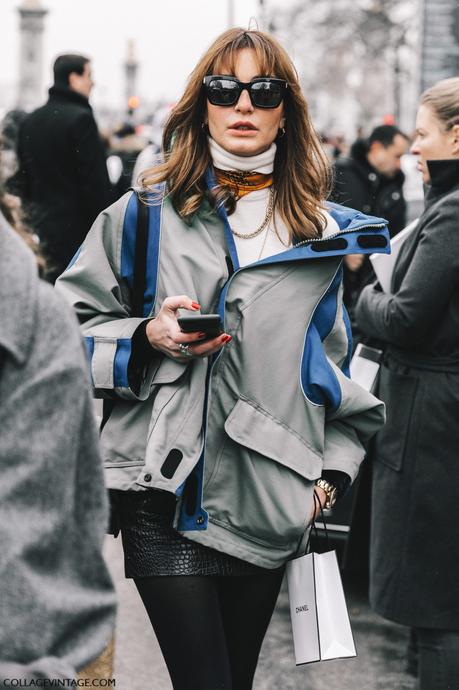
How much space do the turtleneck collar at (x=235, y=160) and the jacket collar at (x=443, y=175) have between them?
108 cm

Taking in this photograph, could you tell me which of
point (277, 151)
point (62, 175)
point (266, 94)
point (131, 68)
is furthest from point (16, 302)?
point (131, 68)

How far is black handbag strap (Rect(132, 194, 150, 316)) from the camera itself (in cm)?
276

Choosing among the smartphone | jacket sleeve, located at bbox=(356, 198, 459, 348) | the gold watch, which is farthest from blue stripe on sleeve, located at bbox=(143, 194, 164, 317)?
jacket sleeve, located at bbox=(356, 198, 459, 348)

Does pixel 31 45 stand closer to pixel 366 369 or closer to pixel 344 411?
pixel 366 369

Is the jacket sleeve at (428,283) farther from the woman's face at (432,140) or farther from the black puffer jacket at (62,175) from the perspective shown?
the black puffer jacket at (62,175)

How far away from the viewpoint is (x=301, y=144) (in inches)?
120

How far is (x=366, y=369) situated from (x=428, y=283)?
0.48 meters

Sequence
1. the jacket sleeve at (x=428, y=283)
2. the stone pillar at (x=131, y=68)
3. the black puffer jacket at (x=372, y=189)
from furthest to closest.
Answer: the stone pillar at (x=131, y=68) → the black puffer jacket at (x=372, y=189) → the jacket sleeve at (x=428, y=283)

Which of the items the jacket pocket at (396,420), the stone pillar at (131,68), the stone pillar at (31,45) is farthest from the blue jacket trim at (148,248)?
the stone pillar at (131,68)

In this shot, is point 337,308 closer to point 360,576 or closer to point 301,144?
point 301,144

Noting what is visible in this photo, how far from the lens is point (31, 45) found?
3430 inches

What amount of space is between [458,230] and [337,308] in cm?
94

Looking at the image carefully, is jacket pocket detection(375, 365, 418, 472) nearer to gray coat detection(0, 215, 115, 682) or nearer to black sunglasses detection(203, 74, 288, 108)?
black sunglasses detection(203, 74, 288, 108)

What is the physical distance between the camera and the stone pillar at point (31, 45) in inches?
3388
